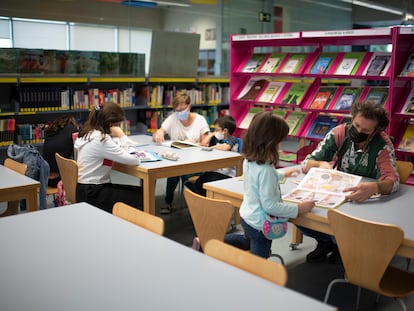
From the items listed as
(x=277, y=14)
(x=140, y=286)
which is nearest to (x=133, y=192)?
(x=140, y=286)

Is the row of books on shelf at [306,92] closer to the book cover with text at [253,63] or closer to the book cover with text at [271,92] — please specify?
the book cover with text at [271,92]

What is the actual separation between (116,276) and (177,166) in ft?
6.82

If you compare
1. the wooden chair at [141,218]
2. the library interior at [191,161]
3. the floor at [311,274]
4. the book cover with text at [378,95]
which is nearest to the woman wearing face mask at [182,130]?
the library interior at [191,161]

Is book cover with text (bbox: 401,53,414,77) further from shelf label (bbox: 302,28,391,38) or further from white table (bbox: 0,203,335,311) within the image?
white table (bbox: 0,203,335,311)

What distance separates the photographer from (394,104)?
14.4 ft

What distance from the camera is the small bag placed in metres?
2.42

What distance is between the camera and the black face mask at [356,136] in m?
3.01

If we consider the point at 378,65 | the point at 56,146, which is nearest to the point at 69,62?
the point at 56,146

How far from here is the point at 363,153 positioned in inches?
121

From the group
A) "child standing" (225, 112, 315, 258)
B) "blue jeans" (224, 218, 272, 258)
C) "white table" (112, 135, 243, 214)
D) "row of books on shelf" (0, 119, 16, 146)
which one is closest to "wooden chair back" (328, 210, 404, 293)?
"child standing" (225, 112, 315, 258)

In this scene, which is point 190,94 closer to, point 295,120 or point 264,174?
point 295,120

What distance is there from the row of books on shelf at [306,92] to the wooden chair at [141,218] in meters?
3.10

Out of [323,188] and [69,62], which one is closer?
[323,188]

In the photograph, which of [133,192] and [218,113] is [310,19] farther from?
[133,192]
